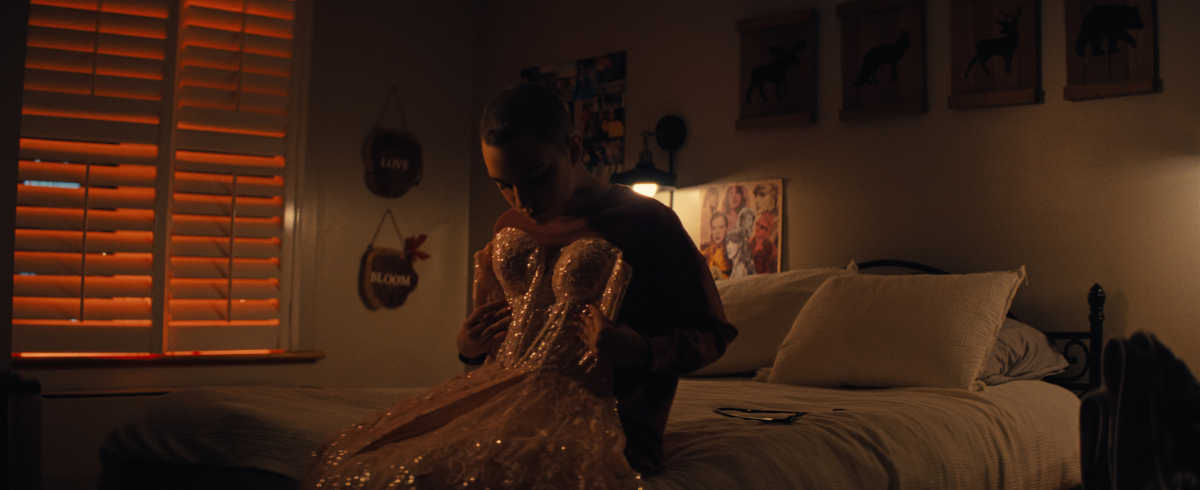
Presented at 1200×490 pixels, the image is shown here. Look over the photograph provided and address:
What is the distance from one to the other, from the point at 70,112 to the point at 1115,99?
3.83 metres

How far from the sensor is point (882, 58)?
328 cm

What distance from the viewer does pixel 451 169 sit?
4594 millimetres

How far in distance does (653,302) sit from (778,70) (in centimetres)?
239

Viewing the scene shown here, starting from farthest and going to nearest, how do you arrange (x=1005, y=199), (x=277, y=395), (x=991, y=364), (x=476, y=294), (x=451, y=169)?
1. (x=451, y=169)
2. (x=1005, y=199)
3. (x=991, y=364)
4. (x=277, y=395)
5. (x=476, y=294)

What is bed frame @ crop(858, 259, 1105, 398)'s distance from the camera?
271 centimetres

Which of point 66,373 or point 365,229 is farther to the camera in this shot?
point 365,229

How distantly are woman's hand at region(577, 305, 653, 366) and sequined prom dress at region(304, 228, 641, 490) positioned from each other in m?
0.07

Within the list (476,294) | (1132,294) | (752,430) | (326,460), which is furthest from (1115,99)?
(326,460)

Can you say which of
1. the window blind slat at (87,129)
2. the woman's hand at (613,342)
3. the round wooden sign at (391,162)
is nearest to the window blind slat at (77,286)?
the window blind slat at (87,129)

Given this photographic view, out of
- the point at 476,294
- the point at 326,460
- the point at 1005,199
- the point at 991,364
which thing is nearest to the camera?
the point at 326,460

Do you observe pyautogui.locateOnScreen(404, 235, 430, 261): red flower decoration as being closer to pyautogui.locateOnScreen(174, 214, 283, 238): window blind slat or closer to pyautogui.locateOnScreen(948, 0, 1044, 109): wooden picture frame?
pyautogui.locateOnScreen(174, 214, 283, 238): window blind slat

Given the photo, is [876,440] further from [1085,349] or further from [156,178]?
[156,178]

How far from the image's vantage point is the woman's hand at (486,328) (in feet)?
4.85

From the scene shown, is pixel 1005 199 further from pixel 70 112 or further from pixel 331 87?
pixel 70 112
